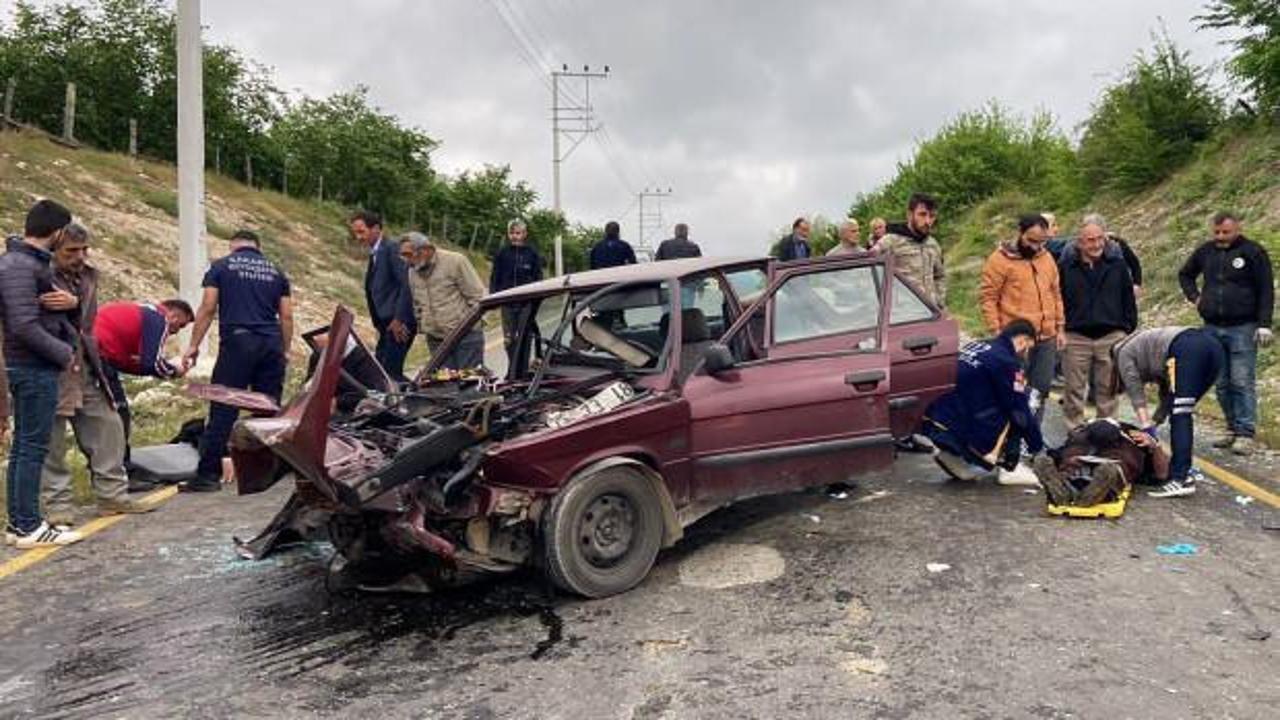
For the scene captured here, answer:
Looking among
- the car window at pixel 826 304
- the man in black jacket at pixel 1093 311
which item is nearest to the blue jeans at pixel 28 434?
the car window at pixel 826 304

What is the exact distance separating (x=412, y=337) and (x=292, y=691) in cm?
493

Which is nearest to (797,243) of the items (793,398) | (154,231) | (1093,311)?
(1093,311)

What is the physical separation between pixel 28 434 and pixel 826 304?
4.35 metres

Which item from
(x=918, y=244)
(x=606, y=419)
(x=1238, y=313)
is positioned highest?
(x=918, y=244)

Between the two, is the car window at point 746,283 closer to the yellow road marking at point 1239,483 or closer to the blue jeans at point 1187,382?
the blue jeans at point 1187,382

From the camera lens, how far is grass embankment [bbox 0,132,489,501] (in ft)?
35.6

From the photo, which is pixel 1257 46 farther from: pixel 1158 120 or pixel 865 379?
pixel 865 379

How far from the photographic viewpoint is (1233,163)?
1744 centimetres

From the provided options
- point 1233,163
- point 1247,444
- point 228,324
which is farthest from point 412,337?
point 1233,163

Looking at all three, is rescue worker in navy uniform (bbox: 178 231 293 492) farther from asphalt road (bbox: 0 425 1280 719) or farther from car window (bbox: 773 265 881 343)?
car window (bbox: 773 265 881 343)

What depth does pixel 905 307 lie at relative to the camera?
5.61 meters

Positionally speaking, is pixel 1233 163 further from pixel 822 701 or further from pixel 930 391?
pixel 822 701

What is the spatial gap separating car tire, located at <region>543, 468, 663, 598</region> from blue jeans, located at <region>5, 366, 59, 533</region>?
302 cm

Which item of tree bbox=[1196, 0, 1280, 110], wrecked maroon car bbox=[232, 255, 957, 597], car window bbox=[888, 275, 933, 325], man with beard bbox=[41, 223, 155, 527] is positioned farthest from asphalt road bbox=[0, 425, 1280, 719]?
tree bbox=[1196, 0, 1280, 110]
